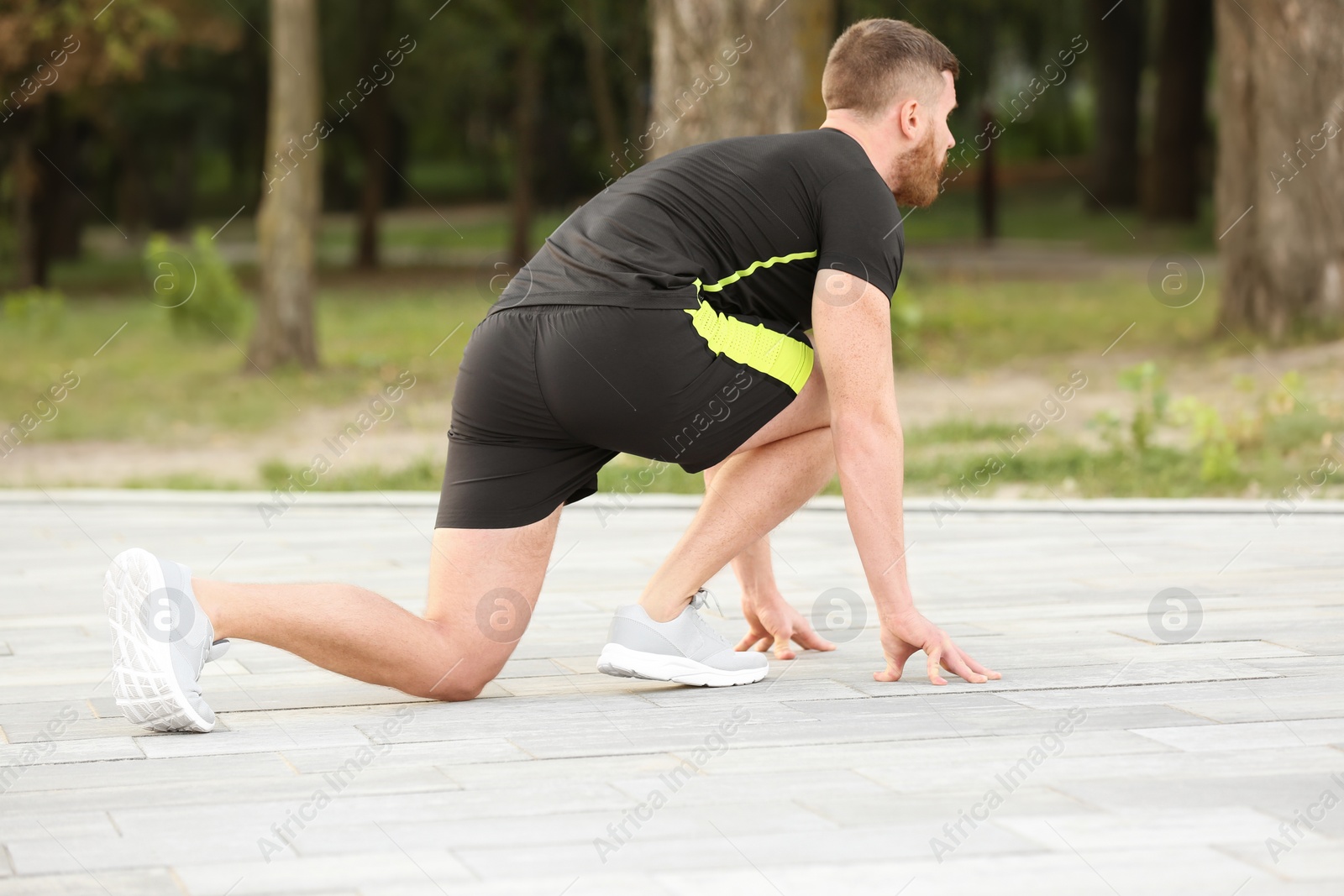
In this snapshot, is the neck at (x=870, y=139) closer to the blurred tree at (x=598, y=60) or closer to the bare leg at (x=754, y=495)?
the bare leg at (x=754, y=495)

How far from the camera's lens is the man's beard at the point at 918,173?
158 inches

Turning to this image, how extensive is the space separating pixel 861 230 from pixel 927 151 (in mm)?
376

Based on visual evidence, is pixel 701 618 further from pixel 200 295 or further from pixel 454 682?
pixel 200 295

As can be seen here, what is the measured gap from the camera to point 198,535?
686cm

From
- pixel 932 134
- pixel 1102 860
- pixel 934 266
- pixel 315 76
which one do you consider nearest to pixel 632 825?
pixel 1102 860

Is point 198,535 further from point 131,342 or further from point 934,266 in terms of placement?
point 934,266

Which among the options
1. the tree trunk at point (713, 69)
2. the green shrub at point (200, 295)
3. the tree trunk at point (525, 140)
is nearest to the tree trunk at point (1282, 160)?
the tree trunk at point (713, 69)

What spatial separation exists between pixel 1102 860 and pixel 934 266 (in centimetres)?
2284

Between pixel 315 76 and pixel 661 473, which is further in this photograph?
pixel 315 76

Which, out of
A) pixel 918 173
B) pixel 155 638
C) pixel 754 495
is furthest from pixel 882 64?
pixel 155 638

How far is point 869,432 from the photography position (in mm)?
3791

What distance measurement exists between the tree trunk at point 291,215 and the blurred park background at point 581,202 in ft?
0.09

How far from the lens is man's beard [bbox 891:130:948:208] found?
401 centimetres

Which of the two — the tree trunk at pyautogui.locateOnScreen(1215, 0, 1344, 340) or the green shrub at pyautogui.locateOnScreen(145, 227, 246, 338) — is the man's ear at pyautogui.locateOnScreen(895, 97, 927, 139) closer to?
the tree trunk at pyautogui.locateOnScreen(1215, 0, 1344, 340)
